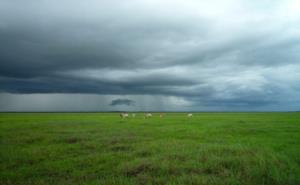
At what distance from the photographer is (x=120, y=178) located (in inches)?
310

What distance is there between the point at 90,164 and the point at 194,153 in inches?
193

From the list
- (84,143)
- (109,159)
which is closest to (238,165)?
(109,159)

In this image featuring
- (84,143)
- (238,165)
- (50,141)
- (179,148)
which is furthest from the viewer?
(50,141)

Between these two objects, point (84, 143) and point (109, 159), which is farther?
point (84, 143)

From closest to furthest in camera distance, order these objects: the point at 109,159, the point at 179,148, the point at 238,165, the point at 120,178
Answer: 1. the point at 120,178
2. the point at 238,165
3. the point at 109,159
4. the point at 179,148

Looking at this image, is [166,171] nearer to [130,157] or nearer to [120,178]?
[120,178]

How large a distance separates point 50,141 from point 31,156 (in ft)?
15.5

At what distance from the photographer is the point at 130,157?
1105 cm

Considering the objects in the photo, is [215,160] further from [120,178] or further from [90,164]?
[90,164]

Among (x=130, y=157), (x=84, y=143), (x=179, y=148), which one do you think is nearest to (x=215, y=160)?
(x=179, y=148)

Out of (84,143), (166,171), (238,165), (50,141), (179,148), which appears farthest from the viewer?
(50,141)

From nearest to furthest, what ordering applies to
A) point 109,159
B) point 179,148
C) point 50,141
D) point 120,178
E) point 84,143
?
point 120,178, point 109,159, point 179,148, point 84,143, point 50,141

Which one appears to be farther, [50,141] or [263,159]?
[50,141]

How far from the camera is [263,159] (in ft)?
32.2
